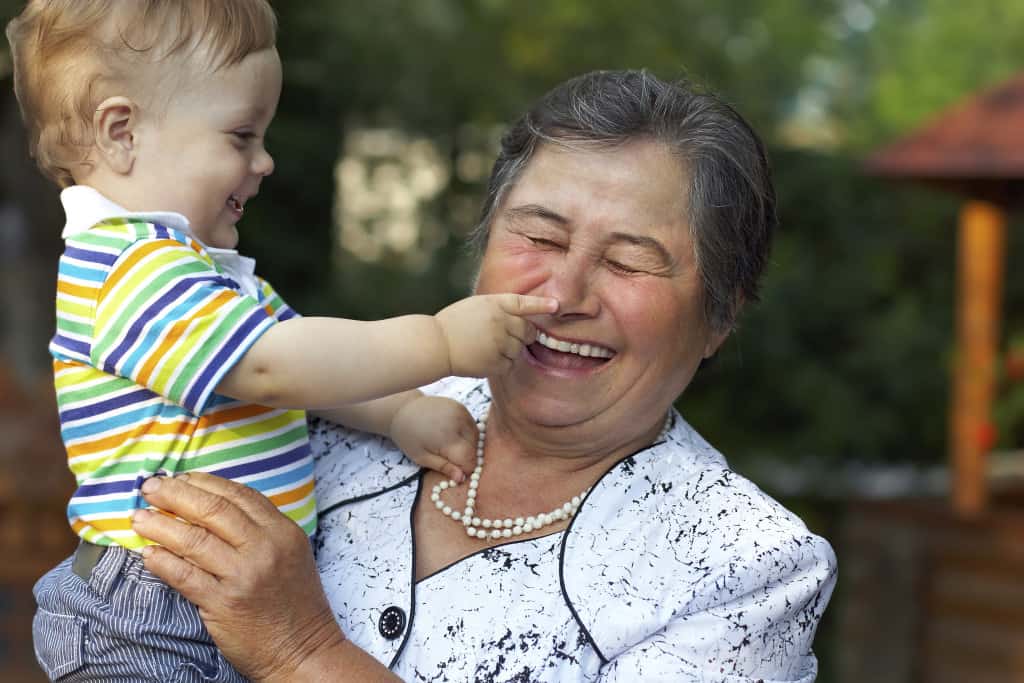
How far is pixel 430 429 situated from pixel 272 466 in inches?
12.8

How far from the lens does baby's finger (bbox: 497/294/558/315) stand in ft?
5.80

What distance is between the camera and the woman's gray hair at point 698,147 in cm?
194

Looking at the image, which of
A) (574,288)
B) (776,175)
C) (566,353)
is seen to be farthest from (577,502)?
(776,175)

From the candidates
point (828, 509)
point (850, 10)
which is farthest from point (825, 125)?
point (828, 509)

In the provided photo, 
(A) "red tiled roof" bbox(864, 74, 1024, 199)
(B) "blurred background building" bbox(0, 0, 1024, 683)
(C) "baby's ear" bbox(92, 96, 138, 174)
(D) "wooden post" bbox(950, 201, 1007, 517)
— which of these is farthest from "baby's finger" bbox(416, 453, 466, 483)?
→ (D) "wooden post" bbox(950, 201, 1007, 517)

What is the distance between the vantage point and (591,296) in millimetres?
→ 1905

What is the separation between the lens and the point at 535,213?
1958 mm

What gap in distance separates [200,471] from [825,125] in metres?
8.30

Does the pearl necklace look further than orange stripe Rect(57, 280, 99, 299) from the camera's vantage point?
Yes

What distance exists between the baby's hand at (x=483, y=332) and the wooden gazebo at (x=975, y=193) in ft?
13.0

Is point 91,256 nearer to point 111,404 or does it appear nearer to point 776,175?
Result: point 111,404

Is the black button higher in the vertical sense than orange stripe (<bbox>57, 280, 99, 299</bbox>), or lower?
lower

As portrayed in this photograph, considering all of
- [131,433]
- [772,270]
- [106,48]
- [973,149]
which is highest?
[106,48]

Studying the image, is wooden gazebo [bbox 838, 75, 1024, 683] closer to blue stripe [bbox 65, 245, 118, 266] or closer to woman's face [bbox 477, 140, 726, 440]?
woman's face [bbox 477, 140, 726, 440]
